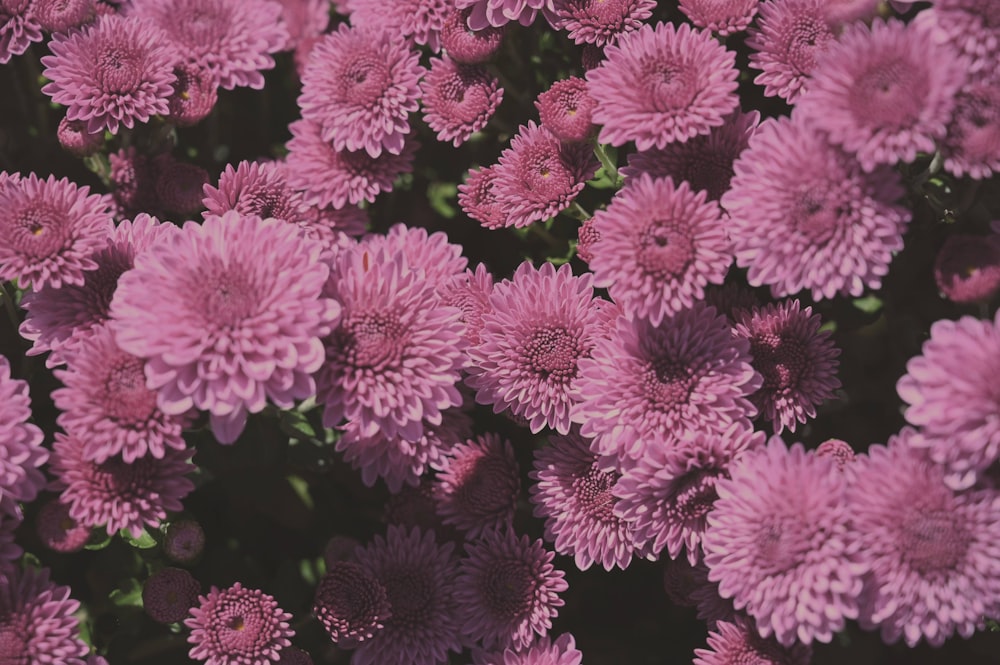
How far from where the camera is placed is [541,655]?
6.56ft

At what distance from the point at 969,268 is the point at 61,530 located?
1864 mm

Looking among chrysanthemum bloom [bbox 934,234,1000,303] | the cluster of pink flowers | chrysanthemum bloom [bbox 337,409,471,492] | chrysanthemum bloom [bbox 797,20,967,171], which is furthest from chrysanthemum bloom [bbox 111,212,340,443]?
chrysanthemum bloom [bbox 934,234,1000,303]

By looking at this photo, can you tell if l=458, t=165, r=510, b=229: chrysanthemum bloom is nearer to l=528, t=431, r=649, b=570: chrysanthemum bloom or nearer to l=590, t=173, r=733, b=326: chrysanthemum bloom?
l=590, t=173, r=733, b=326: chrysanthemum bloom

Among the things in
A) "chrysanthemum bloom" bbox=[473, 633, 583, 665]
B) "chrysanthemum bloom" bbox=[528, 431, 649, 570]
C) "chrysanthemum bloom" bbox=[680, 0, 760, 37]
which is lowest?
"chrysanthemum bloom" bbox=[473, 633, 583, 665]

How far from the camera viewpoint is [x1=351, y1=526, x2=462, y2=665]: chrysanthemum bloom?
203cm

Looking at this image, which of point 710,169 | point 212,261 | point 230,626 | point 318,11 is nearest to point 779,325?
point 710,169

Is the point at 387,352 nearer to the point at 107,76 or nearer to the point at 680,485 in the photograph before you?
the point at 680,485

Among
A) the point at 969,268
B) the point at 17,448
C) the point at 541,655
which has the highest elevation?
the point at 969,268

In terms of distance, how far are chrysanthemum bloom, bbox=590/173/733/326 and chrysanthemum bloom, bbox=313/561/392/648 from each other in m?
0.84

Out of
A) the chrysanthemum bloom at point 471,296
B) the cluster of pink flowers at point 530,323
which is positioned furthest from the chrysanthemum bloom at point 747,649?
the chrysanthemum bloom at point 471,296

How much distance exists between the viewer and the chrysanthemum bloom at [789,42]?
194 centimetres

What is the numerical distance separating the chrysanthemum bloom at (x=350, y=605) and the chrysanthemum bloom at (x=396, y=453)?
21 cm

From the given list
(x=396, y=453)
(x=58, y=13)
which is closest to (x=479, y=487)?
(x=396, y=453)

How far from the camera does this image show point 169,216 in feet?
7.81
